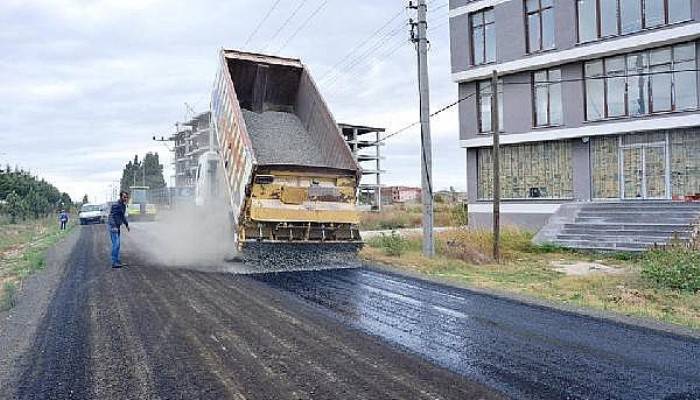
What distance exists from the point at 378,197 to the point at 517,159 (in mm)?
45114

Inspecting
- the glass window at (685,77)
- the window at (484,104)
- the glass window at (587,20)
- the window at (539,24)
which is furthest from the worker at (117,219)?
the glass window at (685,77)

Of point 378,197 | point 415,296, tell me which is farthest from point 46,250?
point 378,197

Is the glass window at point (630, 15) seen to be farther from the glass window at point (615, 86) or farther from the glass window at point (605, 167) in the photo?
the glass window at point (605, 167)

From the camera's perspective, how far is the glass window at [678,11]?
20297 mm

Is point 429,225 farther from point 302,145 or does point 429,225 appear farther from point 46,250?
point 46,250

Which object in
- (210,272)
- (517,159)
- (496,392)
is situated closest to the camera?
(496,392)

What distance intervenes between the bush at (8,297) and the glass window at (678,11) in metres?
21.4

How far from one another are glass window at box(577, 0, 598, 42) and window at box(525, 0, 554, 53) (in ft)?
3.86

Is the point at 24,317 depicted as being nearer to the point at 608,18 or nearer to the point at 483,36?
the point at 608,18

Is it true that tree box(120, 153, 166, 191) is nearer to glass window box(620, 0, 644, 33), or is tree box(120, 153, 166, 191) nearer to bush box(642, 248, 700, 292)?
glass window box(620, 0, 644, 33)

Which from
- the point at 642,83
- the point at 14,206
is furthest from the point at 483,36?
the point at 14,206

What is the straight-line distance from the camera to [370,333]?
669cm

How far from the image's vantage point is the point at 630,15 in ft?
70.7

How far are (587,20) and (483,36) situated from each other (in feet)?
15.4
